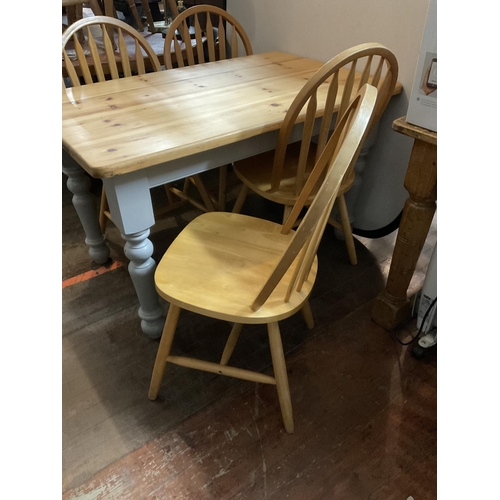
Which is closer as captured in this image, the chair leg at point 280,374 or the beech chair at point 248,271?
the beech chair at point 248,271

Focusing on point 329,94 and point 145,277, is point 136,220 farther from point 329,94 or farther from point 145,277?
point 329,94

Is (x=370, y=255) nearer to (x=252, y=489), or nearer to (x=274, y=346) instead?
(x=274, y=346)

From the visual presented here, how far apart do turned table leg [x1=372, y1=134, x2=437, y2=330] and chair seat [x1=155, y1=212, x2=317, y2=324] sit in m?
0.35

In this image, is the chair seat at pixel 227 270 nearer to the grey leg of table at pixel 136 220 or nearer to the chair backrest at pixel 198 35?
the grey leg of table at pixel 136 220

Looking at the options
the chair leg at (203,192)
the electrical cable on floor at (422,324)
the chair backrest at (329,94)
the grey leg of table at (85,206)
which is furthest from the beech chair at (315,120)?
the grey leg of table at (85,206)

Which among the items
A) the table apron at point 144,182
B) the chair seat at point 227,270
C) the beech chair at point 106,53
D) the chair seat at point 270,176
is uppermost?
the beech chair at point 106,53

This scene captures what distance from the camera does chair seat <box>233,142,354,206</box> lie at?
1332mm

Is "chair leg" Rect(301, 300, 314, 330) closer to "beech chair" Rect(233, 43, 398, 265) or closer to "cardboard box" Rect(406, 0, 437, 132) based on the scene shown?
"beech chair" Rect(233, 43, 398, 265)

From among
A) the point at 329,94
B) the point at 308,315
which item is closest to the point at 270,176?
the point at 329,94

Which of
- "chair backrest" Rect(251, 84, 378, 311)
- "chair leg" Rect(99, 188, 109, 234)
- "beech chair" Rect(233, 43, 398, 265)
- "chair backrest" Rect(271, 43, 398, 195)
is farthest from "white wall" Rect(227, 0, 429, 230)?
"chair leg" Rect(99, 188, 109, 234)

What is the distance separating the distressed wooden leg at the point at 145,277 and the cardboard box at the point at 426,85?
2.52 ft

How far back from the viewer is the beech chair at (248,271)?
0.87 metres

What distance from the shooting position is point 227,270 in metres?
1.04

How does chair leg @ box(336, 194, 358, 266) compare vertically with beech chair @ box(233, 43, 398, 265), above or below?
below
